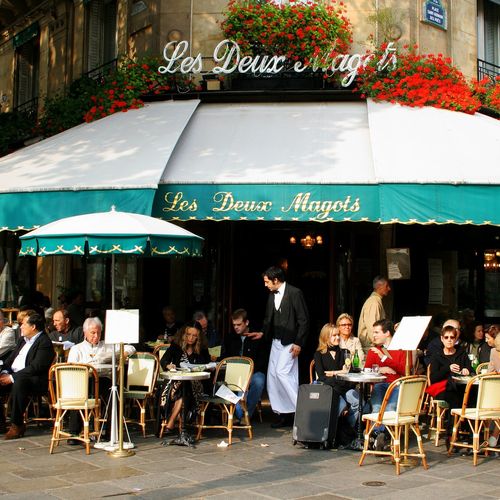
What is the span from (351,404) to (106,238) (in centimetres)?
324

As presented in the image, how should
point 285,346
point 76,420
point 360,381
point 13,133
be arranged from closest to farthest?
1. point 360,381
2. point 76,420
3. point 285,346
4. point 13,133

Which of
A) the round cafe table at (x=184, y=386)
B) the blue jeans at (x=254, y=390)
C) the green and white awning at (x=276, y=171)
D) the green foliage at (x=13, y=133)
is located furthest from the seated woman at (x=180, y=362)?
the green foliage at (x=13, y=133)

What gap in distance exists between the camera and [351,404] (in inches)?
336

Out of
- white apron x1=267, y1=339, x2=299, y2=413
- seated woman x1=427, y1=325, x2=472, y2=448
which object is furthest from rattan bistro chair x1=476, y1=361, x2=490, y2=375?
white apron x1=267, y1=339, x2=299, y2=413

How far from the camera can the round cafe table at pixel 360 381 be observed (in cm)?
789

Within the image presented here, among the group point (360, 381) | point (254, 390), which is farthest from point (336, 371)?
point (254, 390)

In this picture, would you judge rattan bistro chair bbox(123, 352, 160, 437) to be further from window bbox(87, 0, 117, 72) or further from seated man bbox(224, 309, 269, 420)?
window bbox(87, 0, 117, 72)

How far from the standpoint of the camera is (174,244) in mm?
8375

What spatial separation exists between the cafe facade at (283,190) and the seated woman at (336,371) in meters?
1.52

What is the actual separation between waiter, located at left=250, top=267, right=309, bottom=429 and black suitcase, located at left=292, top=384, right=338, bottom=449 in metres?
1.22

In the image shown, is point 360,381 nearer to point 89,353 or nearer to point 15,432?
point 89,353

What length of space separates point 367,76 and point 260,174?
115 inches

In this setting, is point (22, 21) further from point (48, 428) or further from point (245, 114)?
point (48, 428)

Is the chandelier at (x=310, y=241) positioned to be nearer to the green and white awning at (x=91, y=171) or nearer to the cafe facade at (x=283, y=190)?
the cafe facade at (x=283, y=190)
